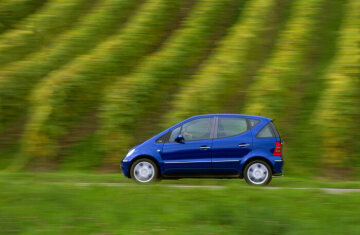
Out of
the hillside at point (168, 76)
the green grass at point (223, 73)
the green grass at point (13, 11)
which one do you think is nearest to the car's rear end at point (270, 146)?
the hillside at point (168, 76)

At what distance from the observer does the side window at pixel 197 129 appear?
10.5 meters

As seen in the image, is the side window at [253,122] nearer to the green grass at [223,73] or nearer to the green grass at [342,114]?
the green grass at [342,114]

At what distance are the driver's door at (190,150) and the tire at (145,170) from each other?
0.26 m

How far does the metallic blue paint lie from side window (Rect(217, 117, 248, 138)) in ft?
0.32

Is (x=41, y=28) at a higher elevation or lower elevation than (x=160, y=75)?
higher

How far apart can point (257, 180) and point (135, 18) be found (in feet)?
49.4

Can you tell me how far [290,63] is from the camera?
59.7 ft

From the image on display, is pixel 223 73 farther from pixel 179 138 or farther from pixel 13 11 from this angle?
pixel 13 11

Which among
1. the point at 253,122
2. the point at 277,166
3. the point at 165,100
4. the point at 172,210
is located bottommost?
the point at 172,210

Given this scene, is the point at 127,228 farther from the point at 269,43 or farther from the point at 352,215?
the point at 269,43

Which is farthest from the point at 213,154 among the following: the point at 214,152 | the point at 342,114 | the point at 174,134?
the point at 342,114

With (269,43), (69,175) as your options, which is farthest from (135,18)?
(69,175)

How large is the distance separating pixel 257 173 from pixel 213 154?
39.9 inches

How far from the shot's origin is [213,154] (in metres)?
10.4
